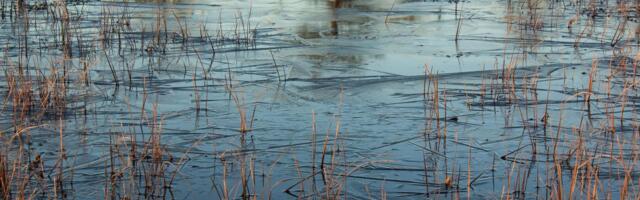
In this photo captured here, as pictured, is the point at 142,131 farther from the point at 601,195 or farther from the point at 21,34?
the point at 21,34

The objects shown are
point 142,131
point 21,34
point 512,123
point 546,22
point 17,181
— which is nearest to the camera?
point 17,181

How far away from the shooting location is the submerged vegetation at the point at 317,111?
16.0 feet

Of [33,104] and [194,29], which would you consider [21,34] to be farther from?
[33,104]

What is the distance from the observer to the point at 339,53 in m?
10.1

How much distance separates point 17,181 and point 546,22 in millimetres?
9850

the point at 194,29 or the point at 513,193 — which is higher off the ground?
the point at 194,29

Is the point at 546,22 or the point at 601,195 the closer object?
the point at 601,195

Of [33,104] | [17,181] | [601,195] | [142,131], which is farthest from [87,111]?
[601,195]

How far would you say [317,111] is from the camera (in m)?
6.84

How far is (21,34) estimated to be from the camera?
1059 cm

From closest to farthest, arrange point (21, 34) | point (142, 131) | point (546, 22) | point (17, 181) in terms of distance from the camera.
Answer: point (17, 181)
point (142, 131)
point (21, 34)
point (546, 22)

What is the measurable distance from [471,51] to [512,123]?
386cm

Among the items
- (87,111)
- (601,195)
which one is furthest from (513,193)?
(87,111)

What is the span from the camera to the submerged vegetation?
16.0 ft
